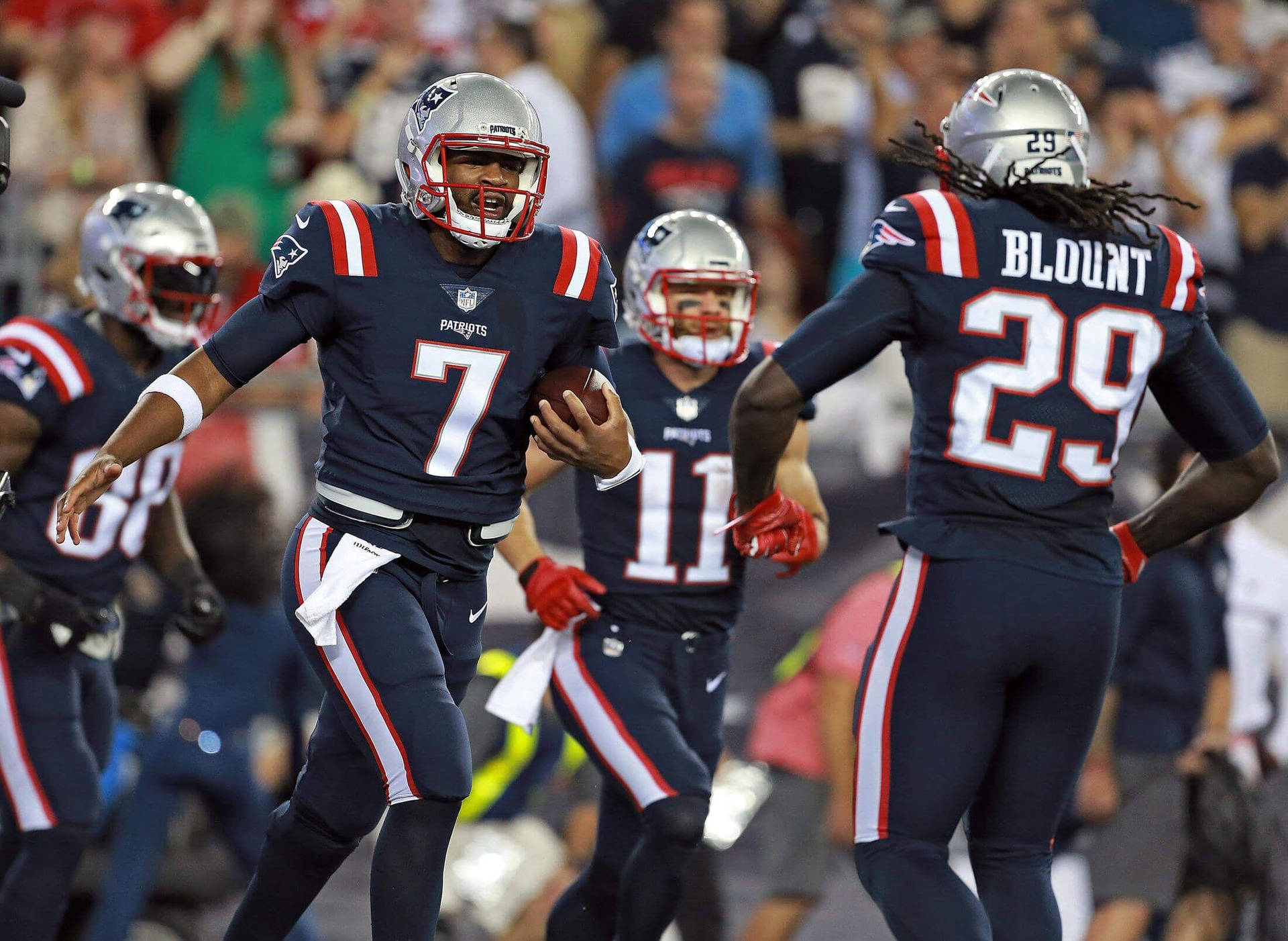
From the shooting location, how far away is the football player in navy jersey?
3.34 meters

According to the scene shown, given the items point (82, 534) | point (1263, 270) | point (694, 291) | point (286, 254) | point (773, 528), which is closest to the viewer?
point (286, 254)

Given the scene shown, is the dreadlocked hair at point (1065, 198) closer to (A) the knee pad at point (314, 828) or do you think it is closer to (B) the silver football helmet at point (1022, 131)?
(B) the silver football helmet at point (1022, 131)

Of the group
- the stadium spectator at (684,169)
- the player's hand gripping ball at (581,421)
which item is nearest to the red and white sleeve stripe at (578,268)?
the player's hand gripping ball at (581,421)

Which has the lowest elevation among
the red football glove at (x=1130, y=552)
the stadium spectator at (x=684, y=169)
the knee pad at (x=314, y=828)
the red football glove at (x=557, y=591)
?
the knee pad at (x=314, y=828)

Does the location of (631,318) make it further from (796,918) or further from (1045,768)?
(796,918)

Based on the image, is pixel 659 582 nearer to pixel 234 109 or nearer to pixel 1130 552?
pixel 1130 552

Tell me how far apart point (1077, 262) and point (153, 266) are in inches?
92.3

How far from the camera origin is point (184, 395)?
3.46m

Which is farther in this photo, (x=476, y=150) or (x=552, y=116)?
(x=552, y=116)

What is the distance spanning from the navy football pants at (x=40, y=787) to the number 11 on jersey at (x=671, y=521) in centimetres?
138

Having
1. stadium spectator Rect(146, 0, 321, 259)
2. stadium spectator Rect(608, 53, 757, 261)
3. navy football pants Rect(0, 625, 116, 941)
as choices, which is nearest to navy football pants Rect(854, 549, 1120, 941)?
navy football pants Rect(0, 625, 116, 941)

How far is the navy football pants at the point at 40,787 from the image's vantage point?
13.8ft

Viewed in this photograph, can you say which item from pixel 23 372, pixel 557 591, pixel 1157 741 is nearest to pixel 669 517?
pixel 557 591

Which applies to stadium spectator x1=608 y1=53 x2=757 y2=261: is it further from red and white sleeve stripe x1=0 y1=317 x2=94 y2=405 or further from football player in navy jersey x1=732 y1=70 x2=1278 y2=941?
football player in navy jersey x1=732 y1=70 x2=1278 y2=941
